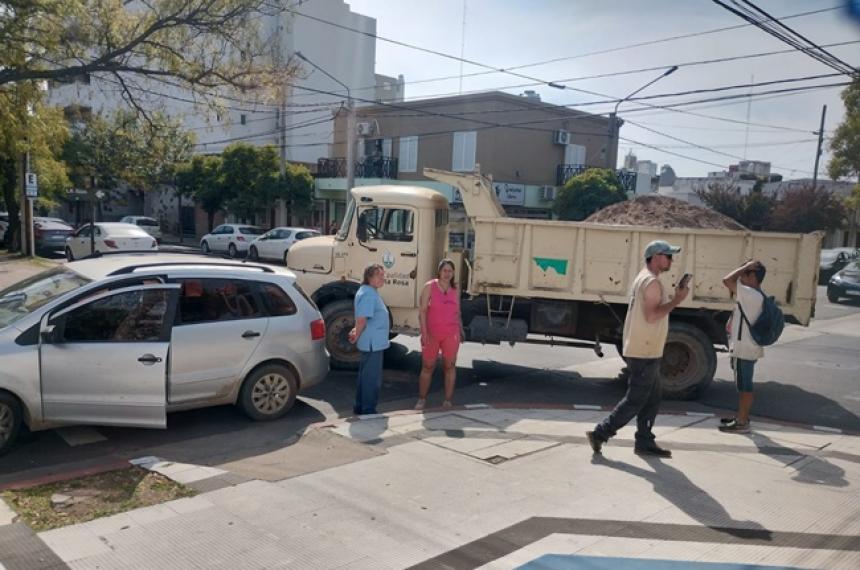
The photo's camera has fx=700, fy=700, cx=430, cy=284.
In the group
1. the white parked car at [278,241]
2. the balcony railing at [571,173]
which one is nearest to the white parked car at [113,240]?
the white parked car at [278,241]

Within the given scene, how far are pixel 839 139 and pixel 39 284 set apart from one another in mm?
33999

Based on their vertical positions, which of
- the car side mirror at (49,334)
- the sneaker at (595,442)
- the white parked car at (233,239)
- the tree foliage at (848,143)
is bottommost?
the sneaker at (595,442)

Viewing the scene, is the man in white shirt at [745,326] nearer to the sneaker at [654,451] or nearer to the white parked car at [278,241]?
the sneaker at [654,451]

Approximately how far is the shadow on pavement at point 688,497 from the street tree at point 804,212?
32633 millimetres

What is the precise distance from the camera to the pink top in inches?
306

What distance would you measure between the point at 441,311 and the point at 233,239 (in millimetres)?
24648

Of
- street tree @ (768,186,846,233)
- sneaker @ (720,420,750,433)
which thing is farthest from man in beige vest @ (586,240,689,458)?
street tree @ (768,186,846,233)

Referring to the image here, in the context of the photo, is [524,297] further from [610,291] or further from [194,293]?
[194,293]

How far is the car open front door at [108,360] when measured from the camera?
592 cm

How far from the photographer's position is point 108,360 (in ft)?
19.9

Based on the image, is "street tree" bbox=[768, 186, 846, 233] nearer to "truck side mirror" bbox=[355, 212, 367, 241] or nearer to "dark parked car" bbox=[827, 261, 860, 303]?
"dark parked car" bbox=[827, 261, 860, 303]

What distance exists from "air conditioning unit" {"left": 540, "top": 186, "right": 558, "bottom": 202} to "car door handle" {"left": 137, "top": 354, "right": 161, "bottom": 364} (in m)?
28.0

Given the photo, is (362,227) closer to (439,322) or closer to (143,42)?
(439,322)

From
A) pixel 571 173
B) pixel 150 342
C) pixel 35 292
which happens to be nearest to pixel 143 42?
pixel 35 292
